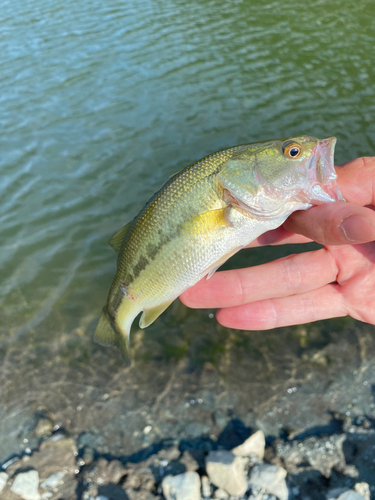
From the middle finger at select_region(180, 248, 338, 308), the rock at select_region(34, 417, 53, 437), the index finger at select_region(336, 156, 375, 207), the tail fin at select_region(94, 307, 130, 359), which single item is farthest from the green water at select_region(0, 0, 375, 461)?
the index finger at select_region(336, 156, 375, 207)

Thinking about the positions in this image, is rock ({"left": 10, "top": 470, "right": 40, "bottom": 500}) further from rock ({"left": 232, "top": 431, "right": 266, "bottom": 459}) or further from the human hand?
the human hand

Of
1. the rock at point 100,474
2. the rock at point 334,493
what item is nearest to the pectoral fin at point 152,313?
the rock at point 100,474

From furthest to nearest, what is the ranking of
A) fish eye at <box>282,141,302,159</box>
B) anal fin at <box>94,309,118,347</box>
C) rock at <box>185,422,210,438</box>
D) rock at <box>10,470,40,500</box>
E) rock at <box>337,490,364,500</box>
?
rock at <box>185,422,210,438</box> < anal fin at <box>94,309,118,347</box> < rock at <box>10,470,40,500</box> < rock at <box>337,490,364,500</box> < fish eye at <box>282,141,302,159</box>

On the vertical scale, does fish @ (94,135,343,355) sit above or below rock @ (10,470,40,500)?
above

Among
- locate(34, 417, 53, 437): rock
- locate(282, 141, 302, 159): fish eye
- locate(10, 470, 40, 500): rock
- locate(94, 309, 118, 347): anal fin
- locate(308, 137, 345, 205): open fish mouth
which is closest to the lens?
locate(308, 137, 345, 205): open fish mouth

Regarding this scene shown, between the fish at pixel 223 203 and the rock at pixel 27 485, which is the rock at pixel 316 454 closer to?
the fish at pixel 223 203

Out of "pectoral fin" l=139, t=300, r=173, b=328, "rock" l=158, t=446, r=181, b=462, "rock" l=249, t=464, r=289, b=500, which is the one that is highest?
"pectoral fin" l=139, t=300, r=173, b=328

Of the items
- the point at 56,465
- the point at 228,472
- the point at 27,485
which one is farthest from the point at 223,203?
the point at 27,485

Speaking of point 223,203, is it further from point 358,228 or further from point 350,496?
point 350,496
